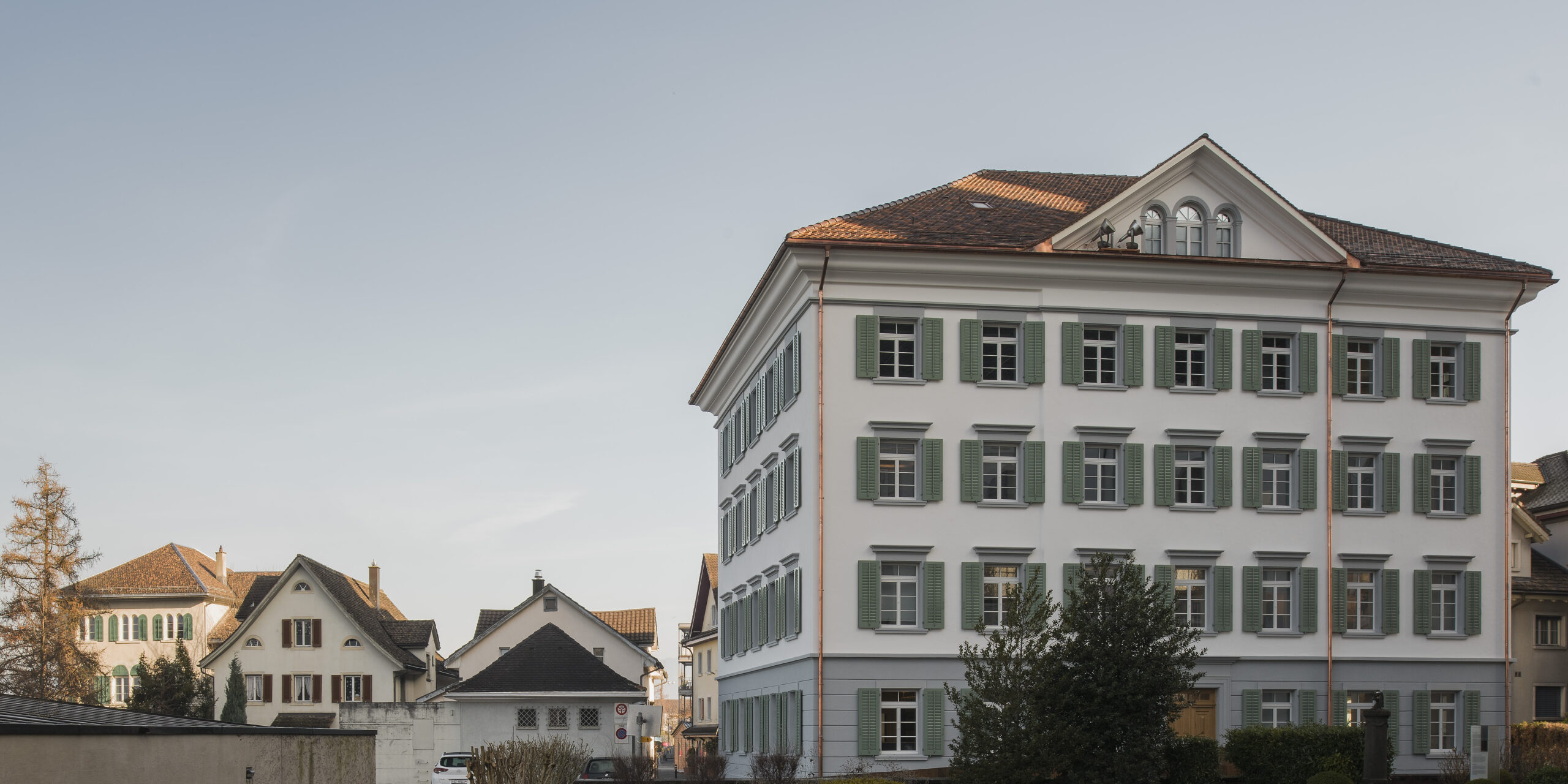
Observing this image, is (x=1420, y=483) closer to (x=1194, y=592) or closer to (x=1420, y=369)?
(x=1420, y=369)

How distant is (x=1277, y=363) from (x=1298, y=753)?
1005cm

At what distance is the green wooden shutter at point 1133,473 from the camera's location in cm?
3906

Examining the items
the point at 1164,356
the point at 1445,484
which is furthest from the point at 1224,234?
the point at 1445,484

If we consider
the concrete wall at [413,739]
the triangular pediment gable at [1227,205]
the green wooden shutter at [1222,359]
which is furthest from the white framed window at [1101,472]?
the concrete wall at [413,739]

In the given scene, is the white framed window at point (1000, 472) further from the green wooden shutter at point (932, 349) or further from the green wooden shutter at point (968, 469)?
the green wooden shutter at point (932, 349)

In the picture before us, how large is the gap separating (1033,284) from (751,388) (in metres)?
12.4

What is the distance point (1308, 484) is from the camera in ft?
131

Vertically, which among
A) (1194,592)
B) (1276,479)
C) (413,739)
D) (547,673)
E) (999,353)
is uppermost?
(999,353)

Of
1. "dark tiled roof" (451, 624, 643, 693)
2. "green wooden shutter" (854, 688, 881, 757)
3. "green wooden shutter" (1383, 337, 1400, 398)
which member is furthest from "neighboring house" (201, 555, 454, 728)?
"green wooden shutter" (1383, 337, 1400, 398)

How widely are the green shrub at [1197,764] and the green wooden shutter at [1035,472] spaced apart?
658cm

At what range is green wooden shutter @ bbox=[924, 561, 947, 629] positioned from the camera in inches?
1486

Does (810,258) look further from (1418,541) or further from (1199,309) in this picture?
(1418,541)

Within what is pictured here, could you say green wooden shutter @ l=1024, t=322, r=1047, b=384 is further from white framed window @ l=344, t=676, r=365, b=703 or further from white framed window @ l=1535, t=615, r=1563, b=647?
white framed window @ l=344, t=676, r=365, b=703

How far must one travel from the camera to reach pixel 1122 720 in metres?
27.5
